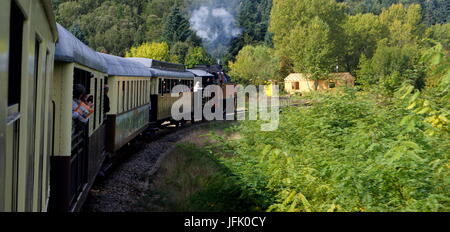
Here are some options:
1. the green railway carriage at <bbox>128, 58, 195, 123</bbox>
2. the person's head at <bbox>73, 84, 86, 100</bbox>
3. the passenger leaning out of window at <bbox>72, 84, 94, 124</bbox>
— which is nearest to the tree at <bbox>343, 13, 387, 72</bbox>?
the green railway carriage at <bbox>128, 58, 195, 123</bbox>

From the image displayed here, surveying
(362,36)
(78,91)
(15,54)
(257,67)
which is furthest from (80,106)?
(362,36)

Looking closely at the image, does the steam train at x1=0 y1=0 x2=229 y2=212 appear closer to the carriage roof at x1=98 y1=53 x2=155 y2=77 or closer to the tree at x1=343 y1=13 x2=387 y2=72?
the carriage roof at x1=98 y1=53 x2=155 y2=77

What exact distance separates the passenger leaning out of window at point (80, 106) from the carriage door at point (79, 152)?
0.08m

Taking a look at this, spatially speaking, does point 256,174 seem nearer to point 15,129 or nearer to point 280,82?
point 15,129

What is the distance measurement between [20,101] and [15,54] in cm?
26

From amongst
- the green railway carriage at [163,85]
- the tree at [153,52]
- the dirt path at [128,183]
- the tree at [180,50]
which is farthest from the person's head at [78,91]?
the tree at [180,50]

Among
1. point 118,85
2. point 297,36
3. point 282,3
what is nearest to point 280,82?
point 297,36

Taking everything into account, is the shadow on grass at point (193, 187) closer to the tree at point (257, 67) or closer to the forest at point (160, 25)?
the tree at point (257, 67)

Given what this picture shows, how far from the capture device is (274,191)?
7.64 metres

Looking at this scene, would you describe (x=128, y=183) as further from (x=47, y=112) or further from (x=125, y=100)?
(x=47, y=112)

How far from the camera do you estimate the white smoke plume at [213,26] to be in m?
138

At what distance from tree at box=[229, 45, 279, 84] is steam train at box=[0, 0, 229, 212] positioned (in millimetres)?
55719

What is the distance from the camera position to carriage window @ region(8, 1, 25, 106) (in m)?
2.74

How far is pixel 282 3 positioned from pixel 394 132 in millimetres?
68873
